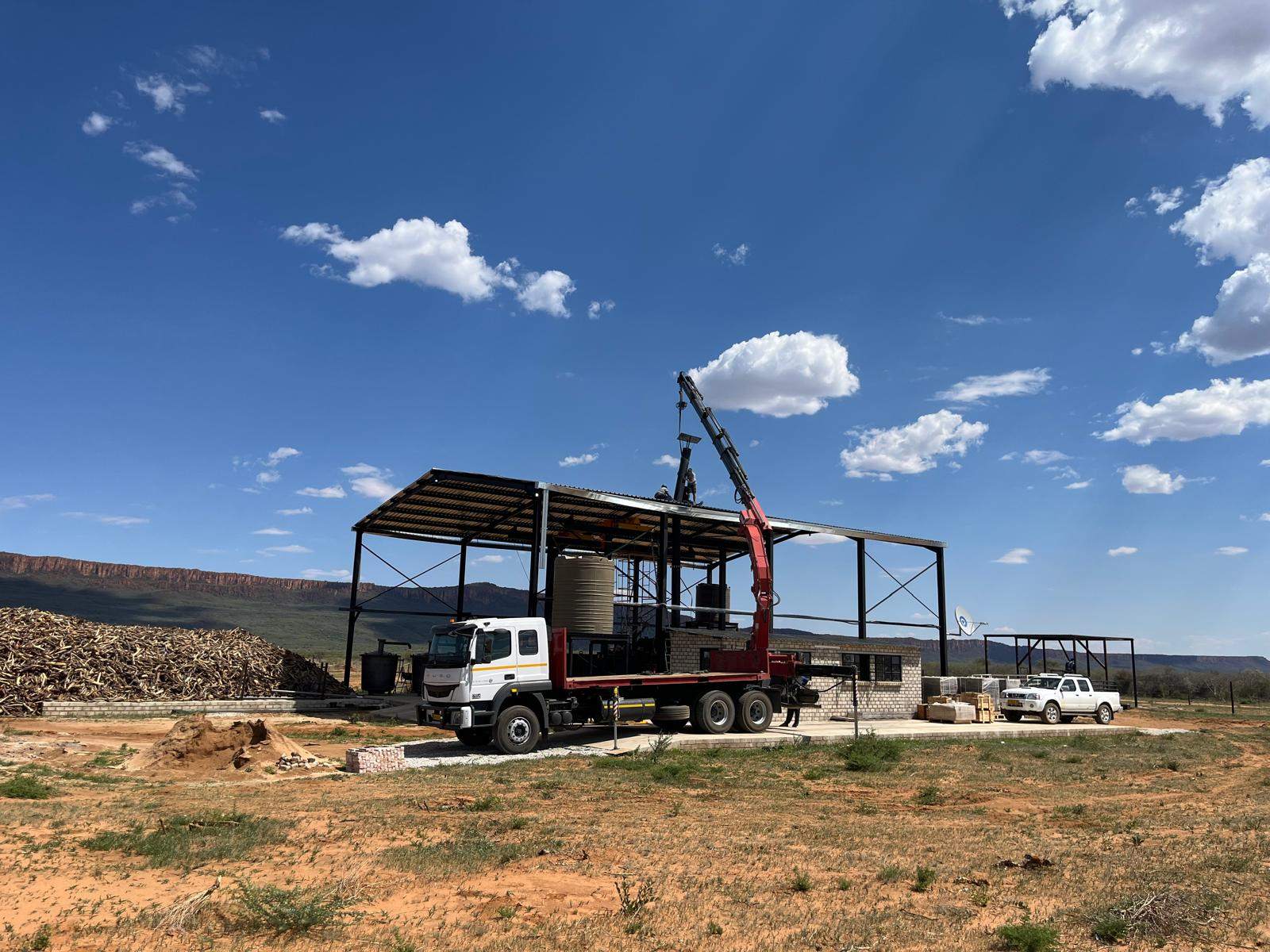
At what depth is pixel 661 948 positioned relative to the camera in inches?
265

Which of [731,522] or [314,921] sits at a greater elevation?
[731,522]

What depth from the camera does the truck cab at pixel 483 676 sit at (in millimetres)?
18016

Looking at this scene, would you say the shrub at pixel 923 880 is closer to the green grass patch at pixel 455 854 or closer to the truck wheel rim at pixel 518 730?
the green grass patch at pixel 455 854

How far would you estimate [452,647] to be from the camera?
1842 cm

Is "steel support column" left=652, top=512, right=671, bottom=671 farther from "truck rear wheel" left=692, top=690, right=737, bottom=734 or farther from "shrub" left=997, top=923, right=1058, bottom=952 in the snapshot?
"shrub" left=997, top=923, right=1058, bottom=952

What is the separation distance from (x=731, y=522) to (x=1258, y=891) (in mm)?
22760

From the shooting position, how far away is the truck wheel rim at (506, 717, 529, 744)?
18406 millimetres

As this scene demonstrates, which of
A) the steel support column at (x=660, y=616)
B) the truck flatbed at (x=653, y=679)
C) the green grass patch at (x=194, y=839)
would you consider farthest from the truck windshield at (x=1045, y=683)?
the green grass patch at (x=194, y=839)

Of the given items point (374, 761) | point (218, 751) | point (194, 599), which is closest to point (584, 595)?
point (374, 761)

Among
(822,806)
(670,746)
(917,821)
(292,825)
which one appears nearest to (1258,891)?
(917,821)

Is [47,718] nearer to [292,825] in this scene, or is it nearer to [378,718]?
[378,718]

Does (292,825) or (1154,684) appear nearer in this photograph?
(292,825)

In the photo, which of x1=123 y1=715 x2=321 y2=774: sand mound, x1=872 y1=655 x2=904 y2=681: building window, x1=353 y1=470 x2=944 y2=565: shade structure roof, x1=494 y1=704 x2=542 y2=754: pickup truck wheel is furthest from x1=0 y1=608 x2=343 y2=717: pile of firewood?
x1=872 y1=655 x2=904 y2=681: building window

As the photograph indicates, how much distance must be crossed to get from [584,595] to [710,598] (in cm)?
1028
